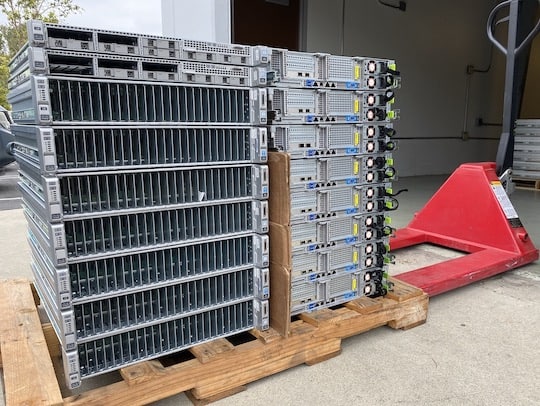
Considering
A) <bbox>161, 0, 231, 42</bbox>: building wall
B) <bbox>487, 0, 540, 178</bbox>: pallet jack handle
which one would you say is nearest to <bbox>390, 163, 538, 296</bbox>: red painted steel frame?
<bbox>487, 0, 540, 178</bbox>: pallet jack handle

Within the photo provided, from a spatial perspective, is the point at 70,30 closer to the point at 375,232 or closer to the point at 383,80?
the point at 383,80

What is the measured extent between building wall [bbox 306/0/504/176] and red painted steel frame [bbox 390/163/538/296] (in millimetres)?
4976

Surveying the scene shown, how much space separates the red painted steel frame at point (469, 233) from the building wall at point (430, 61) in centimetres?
498

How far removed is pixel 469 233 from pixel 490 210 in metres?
0.34

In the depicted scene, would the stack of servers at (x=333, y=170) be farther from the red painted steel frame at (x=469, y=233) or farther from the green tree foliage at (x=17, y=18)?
the green tree foliage at (x=17, y=18)

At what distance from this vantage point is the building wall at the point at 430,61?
29.4 ft

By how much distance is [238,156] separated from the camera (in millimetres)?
2238

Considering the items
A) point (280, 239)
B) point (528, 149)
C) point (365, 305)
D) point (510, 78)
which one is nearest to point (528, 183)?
point (528, 149)

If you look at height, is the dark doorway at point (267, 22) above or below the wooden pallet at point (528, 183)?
above

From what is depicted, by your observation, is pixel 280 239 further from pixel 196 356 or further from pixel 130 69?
pixel 130 69

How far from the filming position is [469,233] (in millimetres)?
4422

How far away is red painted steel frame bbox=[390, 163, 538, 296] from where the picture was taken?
139 inches

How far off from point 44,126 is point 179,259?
854 mm

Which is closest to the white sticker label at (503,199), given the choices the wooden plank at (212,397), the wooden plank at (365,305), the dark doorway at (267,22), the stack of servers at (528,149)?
the wooden plank at (365,305)
